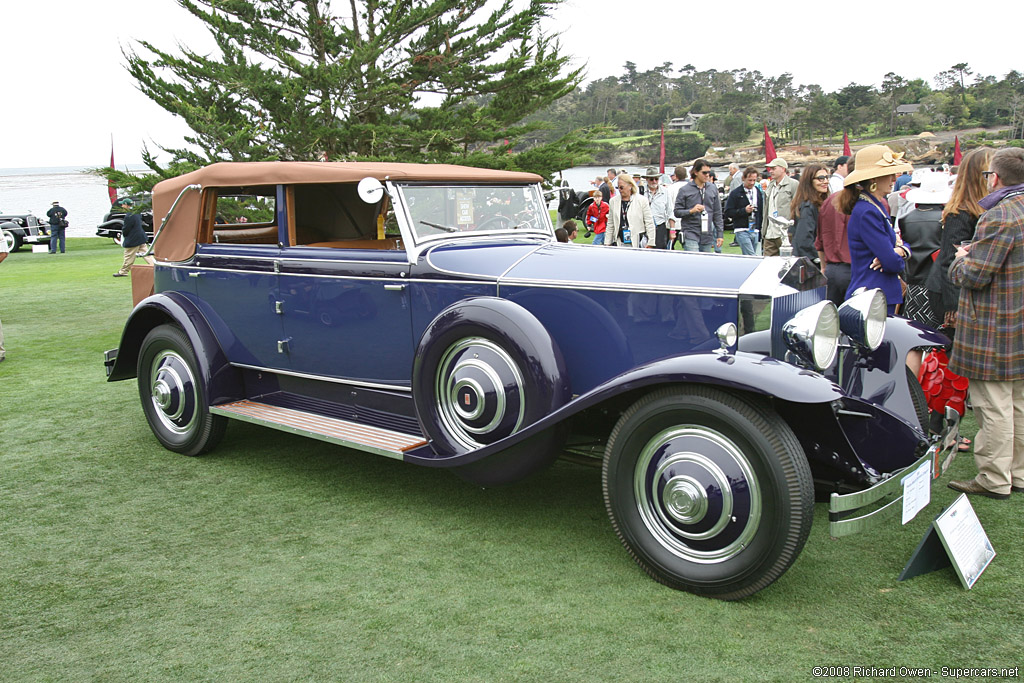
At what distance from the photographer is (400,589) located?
10.2 ft

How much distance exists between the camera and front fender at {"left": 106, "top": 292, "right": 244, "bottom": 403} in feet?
15.7

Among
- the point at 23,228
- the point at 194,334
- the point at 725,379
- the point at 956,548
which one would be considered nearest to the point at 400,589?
the point at 725,379

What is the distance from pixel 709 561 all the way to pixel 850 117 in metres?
90.6

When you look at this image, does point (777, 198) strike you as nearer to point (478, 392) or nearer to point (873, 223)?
point (873, 223)

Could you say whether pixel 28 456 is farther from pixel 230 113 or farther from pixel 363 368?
pixel 230 113

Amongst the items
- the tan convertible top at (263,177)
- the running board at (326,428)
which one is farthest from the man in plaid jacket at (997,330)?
the running board at (326,428)

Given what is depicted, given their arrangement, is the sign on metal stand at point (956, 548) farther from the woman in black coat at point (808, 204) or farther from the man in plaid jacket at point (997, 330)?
the woman in black coat at point (808, 204)

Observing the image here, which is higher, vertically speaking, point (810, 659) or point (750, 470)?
point (750, 470)

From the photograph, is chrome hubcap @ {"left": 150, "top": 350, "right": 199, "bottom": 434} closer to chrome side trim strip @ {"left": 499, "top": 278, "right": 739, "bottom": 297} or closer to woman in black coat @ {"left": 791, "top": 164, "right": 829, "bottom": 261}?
chrome side trim strip @ {"left": 499, "top": 278, "right": 739, "bottom": 297}

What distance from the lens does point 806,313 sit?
3.17 m

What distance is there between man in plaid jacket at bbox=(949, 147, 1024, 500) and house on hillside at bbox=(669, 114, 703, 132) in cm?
9327

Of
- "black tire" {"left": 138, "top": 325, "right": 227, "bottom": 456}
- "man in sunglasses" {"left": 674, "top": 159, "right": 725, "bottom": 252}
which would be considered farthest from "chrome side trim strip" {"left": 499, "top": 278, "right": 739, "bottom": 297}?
"man in sunglasses" {"left": 674, "top": 159, "right": 725, "bottom": 252}

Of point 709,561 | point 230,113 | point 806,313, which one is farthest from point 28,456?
point 230,113

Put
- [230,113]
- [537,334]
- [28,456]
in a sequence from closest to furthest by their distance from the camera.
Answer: [537,334] < [28,456] < [230,113]
